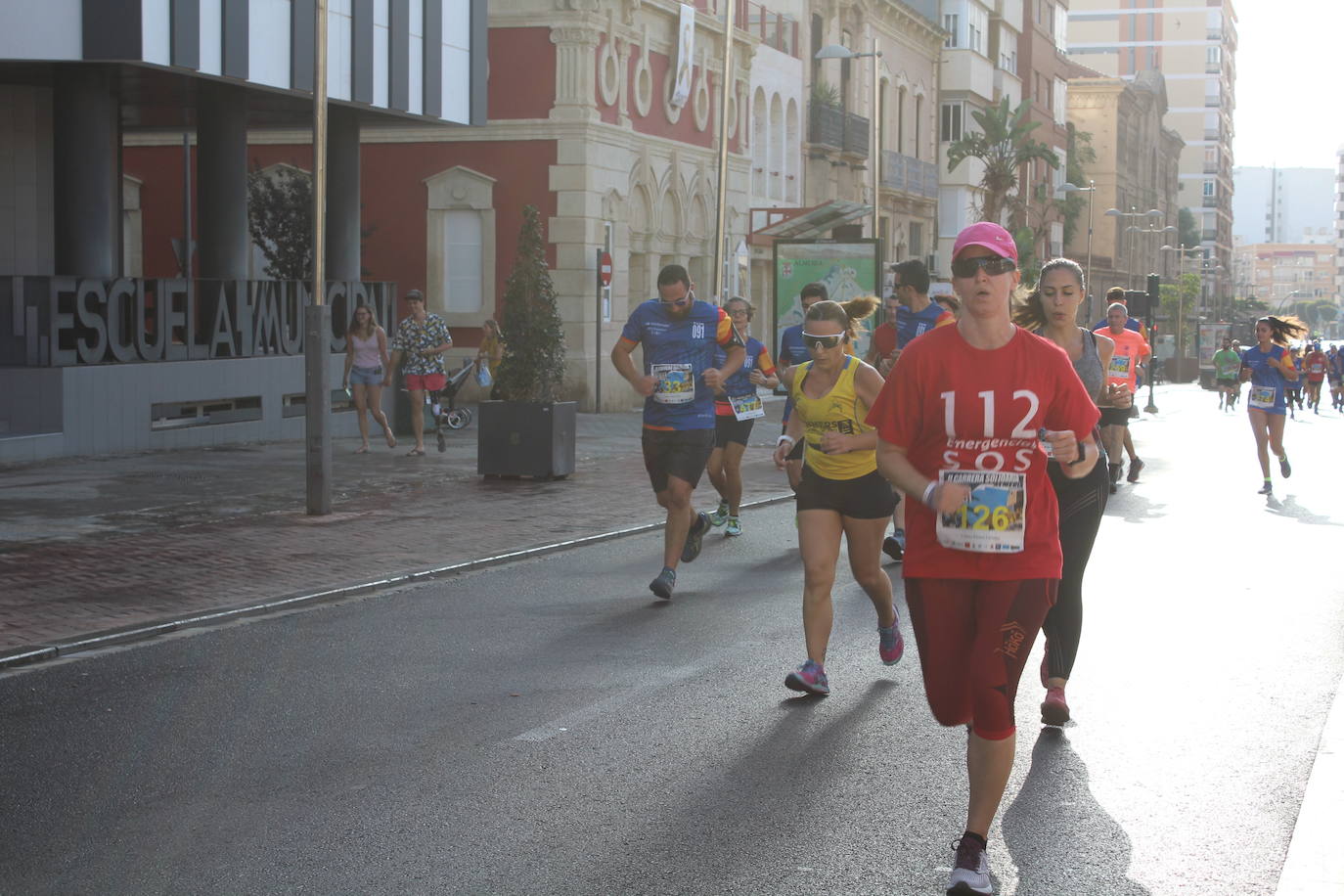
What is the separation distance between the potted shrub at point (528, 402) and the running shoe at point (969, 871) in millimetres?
13106

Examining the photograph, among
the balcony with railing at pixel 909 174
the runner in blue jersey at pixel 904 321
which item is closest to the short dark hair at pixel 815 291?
the runner in blue jersey at pixel 904 321

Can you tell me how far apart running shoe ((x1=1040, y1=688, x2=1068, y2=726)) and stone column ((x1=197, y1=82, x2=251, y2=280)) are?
18.4 m

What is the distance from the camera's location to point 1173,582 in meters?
11.2

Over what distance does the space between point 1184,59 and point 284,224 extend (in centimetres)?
14205

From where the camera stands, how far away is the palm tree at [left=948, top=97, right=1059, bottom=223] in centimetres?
6000

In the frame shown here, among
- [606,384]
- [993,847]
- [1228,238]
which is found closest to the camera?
[993,847]

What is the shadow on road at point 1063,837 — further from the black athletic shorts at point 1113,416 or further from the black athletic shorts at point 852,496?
the black athletic shorts at point 1113,416

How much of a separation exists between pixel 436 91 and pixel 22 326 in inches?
322

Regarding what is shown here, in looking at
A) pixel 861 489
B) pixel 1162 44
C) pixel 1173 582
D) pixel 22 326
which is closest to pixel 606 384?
pixel 22 326

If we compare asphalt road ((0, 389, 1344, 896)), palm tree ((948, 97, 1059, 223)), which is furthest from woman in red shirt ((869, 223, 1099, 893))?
palm tree ((948, 97, 1059, 223))

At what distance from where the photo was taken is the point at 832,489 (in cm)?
779

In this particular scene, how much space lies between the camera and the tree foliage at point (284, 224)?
1229 inches

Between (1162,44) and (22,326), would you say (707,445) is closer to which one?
→ (22,326)

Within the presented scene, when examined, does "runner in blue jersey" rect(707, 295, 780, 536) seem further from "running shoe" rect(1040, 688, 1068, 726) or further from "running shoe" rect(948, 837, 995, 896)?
"running shoe" rect(948, 837, 995, 896)
